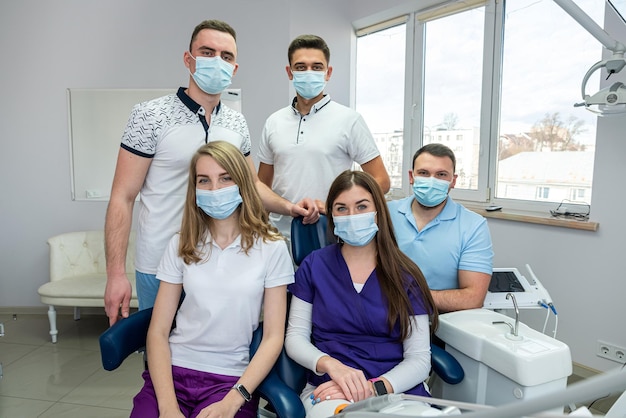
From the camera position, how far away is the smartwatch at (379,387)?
1.29m

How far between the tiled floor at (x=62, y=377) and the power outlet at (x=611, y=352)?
0.21 metres

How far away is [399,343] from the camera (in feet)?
4.82

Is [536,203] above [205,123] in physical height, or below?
below

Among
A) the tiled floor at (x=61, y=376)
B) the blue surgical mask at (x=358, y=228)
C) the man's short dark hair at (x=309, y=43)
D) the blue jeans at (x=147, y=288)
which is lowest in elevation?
the tiled floor at (x=61, y=376)

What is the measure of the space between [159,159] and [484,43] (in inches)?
95.9

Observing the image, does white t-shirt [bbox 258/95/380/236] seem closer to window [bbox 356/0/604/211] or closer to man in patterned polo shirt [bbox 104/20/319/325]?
man in patterned polo shirt [bbox 104/20/319/325]

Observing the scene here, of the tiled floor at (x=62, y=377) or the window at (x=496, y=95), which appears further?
the window at (x=496, y=95)

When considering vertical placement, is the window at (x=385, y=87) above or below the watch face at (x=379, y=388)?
above

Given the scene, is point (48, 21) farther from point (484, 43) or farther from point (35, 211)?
point (484, 43)

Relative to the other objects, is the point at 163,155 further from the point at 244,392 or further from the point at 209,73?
the point at 244,392

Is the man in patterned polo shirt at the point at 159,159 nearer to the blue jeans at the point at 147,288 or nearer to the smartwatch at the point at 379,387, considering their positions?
the blue jeans at the point at 147,288

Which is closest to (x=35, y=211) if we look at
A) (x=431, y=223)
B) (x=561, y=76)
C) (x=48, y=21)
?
(x=48, y=21)

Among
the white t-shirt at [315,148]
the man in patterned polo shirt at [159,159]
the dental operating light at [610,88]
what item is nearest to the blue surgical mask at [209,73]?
the man in patterned polo shirt at [159,159]

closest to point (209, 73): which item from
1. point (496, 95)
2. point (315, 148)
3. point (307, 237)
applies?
point (315, 148)
